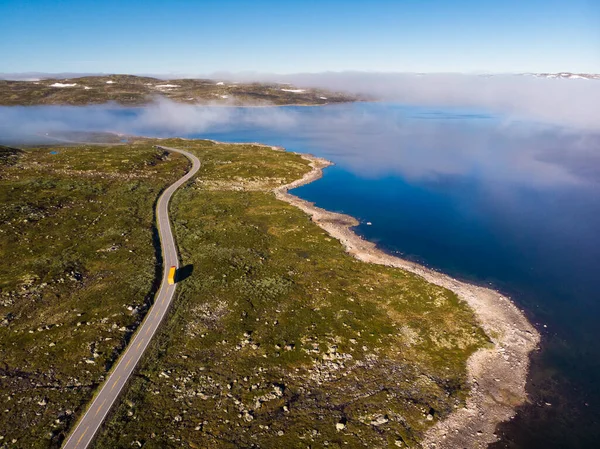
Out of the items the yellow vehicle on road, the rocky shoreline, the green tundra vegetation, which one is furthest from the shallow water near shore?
the yellow vehicle on road

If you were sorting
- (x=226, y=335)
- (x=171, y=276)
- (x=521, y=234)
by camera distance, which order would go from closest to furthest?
1. (x=226, y=335)
2. (x=171, y=276)
3. (x=521, y=234)

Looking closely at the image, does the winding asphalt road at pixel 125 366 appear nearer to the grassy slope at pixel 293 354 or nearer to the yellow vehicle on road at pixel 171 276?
the yellow vehicle on road at pixel 171 276

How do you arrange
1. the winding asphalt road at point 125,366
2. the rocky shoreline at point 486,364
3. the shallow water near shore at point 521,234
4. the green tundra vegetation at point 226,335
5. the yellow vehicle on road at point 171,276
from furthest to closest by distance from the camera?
the yellow vehicle on road at point 171,276, the shallow water near shore at point 521,234, the rocky shoreline at point 486,364, the green tundra vegetation at point 226,335, the winding asphalt road at point 125,366

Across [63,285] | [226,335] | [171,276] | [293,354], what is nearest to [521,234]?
[293,354]

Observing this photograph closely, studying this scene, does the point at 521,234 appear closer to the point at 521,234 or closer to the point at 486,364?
the point at 521,234

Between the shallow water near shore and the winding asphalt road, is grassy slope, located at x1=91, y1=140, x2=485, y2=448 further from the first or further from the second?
the shallow water near shore

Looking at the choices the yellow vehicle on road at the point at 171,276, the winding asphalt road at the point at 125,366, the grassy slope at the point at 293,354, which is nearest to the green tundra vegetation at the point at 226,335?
the grassy slope at the point at 293,354
